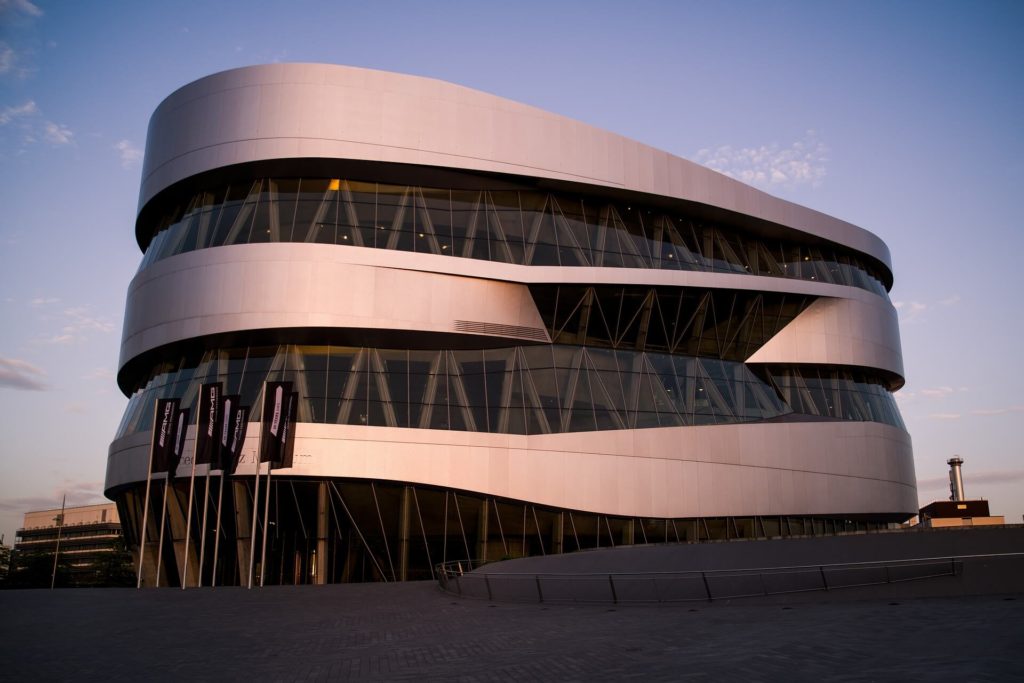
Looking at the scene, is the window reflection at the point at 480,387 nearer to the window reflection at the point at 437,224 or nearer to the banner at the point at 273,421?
the banner at the point at 273,421

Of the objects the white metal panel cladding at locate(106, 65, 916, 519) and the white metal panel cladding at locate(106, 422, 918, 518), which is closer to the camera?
the white metal panel cladding at locate(106, 422, 918, 518)

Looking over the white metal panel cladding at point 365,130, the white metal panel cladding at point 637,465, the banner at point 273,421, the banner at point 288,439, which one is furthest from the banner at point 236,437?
the white metal panel cladding at point 365,130

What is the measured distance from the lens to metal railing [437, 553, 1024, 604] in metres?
17.3

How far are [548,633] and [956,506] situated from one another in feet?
153

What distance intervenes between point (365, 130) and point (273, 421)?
45.0ft

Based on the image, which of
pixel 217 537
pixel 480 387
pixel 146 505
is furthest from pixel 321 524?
pixel 480 387

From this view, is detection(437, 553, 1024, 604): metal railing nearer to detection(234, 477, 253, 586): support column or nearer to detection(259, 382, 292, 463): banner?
detection(259, 382, 292, 463): banner

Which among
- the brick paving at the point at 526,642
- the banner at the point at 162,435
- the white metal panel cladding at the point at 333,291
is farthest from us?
the white metal panel cladding at the point at 333,291

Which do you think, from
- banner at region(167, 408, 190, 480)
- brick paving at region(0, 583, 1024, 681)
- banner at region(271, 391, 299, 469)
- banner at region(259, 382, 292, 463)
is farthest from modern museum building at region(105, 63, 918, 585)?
brick paving at region(0, 583, 1024, 681)

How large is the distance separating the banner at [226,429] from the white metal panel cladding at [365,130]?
11.4 m

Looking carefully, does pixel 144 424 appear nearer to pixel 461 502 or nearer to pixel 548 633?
pixel 461 502

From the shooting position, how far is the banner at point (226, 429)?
29828 millimetres

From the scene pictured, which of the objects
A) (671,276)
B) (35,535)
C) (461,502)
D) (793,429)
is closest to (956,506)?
(793,429)

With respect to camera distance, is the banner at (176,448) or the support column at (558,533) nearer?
the banner at (176,448)
